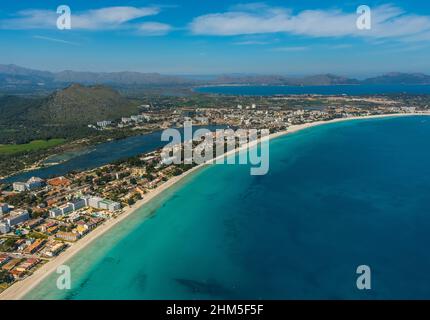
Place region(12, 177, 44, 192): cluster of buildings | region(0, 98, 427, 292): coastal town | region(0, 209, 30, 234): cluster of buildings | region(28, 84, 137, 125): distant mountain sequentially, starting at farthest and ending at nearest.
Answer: region(28, 84, 137, 125): distant mountain → region(12, 177, 44, 192): cluster of buildings → region(0, 209, 30, 234): cluster of buildings → region(0, 98, 427, 292): coastal town

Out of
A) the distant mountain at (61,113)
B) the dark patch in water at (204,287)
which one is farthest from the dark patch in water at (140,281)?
the distant mountain at (61,113)

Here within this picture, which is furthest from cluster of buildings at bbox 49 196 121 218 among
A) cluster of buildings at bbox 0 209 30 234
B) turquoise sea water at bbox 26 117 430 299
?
turquoise sea water at bbox 26 117 430 299

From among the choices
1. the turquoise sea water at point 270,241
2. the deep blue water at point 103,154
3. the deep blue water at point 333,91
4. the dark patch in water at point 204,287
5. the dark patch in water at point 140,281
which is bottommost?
the dark patch in water at point 140,281

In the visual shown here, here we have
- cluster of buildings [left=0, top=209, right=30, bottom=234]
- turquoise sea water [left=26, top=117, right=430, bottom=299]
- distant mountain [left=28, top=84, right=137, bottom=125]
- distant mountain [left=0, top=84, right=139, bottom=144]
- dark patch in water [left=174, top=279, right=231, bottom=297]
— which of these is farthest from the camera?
distant mountain [left=28, top=84, right=137, bottom=125]

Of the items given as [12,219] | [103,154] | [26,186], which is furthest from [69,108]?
[12,219]

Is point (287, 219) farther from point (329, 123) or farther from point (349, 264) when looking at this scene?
point (329, 123)

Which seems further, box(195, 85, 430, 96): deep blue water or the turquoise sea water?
box(195, 85, 430, 96): deep blue water

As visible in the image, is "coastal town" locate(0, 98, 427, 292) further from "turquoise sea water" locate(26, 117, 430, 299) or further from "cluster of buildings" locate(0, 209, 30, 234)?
"turquoise sea water" locate(26, 117, 430, 299)

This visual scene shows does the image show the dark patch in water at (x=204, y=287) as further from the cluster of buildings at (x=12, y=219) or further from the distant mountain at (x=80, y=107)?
the distant mountain at (x=80, y=107)
